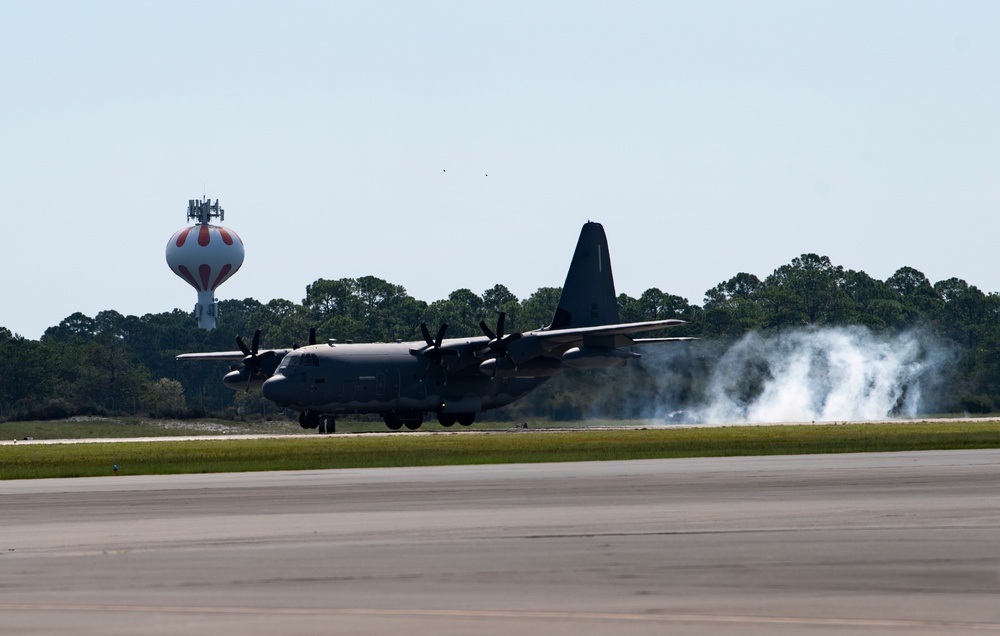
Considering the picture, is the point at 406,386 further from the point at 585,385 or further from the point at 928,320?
the point at 928,320

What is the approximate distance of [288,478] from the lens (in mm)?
31156

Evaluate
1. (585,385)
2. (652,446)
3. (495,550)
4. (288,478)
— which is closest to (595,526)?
(495,550)

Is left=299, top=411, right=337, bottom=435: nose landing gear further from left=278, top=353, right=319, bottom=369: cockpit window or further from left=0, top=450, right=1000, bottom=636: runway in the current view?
left=0, top=450, right=1000, bottom=636: runway

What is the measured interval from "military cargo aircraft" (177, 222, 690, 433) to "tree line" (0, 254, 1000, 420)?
8270 mm

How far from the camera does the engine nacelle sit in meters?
68.2

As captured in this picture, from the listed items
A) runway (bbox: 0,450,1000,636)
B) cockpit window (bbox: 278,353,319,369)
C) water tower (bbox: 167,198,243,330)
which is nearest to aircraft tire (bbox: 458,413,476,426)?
cockpit window (bbox: 278,353,319,369)

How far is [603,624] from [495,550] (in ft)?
16.6

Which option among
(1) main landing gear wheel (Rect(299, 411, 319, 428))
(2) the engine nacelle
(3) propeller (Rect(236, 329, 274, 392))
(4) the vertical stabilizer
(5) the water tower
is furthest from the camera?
(5) the water tower

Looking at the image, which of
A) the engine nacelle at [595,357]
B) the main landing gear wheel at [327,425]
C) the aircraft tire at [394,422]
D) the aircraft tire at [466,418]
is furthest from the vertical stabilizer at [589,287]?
the main landing gear wheel at [327,425]

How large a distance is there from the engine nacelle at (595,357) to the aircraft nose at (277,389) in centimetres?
1373

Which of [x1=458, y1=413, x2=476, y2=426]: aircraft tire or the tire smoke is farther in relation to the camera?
the tire smoke

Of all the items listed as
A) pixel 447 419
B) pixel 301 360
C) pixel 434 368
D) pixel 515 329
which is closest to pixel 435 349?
pixel 434 368

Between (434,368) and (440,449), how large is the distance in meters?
25.1

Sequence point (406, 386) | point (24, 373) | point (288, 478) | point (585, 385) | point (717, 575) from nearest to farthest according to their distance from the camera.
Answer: point (717, 575), point (288, 478), point (406, 386), point (585, 385), point (24, 373)
